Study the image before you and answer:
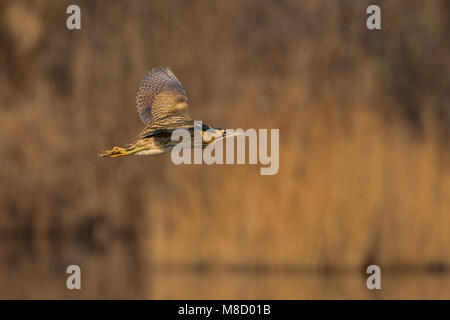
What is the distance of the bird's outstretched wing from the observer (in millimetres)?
5813

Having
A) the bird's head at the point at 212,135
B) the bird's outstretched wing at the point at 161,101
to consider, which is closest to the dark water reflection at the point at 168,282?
the bird's outstretched wing at the point at 161,101

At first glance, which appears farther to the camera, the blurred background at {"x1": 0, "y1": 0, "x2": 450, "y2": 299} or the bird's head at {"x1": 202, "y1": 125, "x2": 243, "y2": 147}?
the blurred background at {"x1": 0, "y1": 0, "x2": 450, "y2": 299}

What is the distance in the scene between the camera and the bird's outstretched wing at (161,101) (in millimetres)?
5813

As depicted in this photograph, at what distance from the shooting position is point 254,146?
1010cm

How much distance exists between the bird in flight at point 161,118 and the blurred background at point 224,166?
340 centimetres

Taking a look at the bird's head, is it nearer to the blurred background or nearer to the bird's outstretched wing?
the bird's outstretched wing

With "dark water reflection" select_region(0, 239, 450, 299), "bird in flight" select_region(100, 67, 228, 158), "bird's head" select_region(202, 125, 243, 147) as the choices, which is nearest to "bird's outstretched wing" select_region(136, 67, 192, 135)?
"bird in flight" select_region(100, 67, 228, 158)

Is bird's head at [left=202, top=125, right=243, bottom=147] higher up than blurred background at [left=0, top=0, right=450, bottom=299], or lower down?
lower down

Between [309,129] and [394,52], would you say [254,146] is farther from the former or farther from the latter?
[394,52]

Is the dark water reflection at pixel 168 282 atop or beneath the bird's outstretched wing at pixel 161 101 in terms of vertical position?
beneath

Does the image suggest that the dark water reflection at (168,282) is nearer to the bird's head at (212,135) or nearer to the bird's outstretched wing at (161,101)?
the bird's outstretched wing at (161,101)

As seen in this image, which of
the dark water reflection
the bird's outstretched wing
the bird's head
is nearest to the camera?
the bird's head

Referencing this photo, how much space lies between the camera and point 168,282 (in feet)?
33.5
